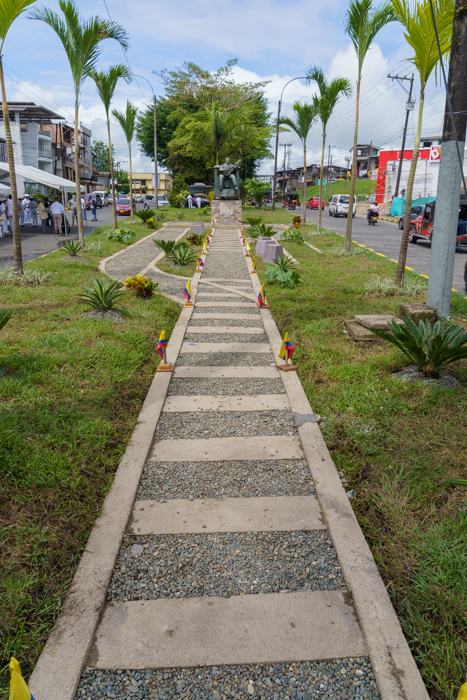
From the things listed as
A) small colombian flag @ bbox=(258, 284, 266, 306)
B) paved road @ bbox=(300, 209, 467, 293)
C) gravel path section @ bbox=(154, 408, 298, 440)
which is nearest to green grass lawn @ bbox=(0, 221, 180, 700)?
gravel path section @ bbox=(154, 408, 298, 440)

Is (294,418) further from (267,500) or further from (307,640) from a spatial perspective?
(307,640)

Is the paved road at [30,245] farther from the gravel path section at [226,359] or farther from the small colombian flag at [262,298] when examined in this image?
the gravel path section at [226,359]

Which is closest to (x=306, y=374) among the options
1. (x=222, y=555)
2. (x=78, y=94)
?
(x=222, y=555)

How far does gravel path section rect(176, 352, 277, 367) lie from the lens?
6.07 m

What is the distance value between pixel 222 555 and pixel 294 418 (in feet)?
6.24

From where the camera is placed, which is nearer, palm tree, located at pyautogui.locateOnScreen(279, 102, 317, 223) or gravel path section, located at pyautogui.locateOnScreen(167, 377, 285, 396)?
gravel path section, located at pyautogui.locateOnScreen(167, 377, 285, 396)

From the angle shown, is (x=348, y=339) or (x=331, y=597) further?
(x=348, y=339)

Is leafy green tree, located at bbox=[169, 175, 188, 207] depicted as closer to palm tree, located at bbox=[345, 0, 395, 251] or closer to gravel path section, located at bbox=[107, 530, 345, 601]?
palm tree, located at bbox=[345, 0, 395, 251]

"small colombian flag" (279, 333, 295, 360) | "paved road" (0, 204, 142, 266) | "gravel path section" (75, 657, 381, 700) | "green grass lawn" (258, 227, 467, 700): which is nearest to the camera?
"gravel path section" (75, 657, 381, 700)

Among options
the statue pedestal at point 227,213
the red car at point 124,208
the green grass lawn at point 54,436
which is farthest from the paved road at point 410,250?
the red car at point 124,208

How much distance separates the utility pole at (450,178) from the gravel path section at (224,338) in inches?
94.1

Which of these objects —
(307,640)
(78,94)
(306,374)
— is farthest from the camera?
(78,94)

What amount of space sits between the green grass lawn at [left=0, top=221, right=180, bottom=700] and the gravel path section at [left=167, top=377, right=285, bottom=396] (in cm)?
42

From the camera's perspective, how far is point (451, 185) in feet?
20.8
